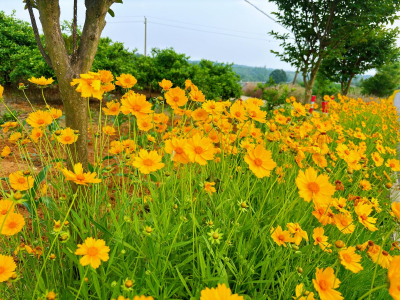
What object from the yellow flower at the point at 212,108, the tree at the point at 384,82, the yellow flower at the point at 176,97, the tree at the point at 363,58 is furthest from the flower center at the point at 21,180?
the tree at the point at 384,82

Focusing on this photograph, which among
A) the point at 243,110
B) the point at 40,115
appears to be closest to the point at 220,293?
the point at 243,110

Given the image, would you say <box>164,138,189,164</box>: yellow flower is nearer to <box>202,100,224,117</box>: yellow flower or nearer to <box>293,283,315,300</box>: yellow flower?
<box>202,100,224,117</box>: yellow flower

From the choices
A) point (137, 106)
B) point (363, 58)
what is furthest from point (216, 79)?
point (363, 58)

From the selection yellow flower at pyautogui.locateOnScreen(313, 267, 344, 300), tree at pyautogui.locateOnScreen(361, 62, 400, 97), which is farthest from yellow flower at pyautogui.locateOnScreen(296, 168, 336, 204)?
tree at pyautogui.locateOnScreen(361, 62, 400, 97)

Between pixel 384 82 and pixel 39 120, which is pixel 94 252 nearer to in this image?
pixel 39 120

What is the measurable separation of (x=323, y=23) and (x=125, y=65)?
5.10 meters

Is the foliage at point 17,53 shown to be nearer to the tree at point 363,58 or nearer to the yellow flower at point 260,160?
the yellow flower at point 260,160

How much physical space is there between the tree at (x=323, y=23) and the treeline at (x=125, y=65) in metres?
2.41

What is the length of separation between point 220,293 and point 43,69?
5.34 m

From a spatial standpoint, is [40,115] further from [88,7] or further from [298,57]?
[298,57]

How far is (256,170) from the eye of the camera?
918 mm

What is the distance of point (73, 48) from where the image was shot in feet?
4.12

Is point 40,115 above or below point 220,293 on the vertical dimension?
above

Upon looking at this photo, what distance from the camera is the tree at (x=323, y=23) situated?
6.14 meters
